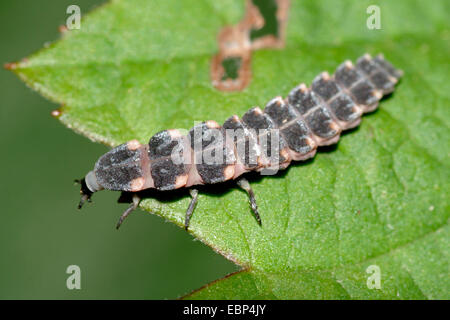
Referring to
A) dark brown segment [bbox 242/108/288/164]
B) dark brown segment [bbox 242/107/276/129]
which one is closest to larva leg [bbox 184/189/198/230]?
dark brown segment [bbox 242/108/288/164]

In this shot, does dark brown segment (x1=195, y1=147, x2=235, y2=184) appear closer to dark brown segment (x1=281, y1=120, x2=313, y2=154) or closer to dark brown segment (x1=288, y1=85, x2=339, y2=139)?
dark brown segment (x1=281, y1=120, x2=313, y2=154)

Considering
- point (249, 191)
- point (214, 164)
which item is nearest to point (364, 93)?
point (249, 191)

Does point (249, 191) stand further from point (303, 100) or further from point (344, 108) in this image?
point (344, 108)

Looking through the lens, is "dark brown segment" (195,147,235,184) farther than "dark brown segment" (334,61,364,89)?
No

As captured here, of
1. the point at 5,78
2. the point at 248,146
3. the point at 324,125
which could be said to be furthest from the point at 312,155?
the point at 5,78

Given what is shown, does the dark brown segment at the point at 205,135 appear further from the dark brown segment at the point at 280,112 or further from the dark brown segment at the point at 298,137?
the dark brown segment at the point at 298,137

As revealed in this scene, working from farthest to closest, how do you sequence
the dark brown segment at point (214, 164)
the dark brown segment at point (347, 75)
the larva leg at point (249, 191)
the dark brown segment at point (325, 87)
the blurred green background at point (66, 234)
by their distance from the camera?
1. the blurred green background at point (66, 234)
2. the dark brown segment at point (347, 75)
3. the dark brown segment at point (325, 87)
4. the larva leg at point (249, 191)
5. the dark brown segment at point (214, 164)

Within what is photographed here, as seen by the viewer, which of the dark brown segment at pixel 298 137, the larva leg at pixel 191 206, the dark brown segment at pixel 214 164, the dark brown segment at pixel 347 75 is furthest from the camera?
the dark brown segment at pixel 347 75

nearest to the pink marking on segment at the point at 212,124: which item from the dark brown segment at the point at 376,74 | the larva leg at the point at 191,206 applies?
the larva leg at the point at 191,206
